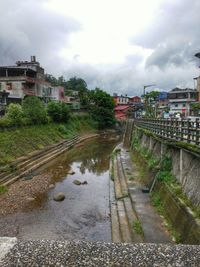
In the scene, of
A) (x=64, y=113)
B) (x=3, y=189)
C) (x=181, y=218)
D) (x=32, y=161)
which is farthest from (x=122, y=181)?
(x=64, y=113)

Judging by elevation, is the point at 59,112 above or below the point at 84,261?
above

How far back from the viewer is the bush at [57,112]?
138 ft

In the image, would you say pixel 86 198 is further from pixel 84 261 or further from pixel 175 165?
pixel 84 261

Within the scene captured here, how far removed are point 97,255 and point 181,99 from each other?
58473mm

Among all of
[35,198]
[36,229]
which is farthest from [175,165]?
[35,198]

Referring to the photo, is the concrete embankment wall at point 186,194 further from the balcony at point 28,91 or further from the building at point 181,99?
the building at point 181,99

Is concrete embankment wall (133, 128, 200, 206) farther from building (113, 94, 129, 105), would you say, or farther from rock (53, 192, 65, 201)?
building (113, 94, 129, 105)

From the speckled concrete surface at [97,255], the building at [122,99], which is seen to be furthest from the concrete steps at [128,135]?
the building at [122,99]

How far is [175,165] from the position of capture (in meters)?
12.9

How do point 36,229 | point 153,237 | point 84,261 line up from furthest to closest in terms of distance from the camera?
1. point 36,229
2. point 153,237
3. point 84,261

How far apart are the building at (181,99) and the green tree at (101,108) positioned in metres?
14.2

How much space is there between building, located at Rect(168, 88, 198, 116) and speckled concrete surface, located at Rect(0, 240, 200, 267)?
54.8 m

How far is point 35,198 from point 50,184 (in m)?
3.19

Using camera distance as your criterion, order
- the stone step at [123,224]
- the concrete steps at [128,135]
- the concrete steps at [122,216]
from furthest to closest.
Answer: the concrete steps at [128,135] < the concrete steps at [122,216] < the stone step at [123,224]
